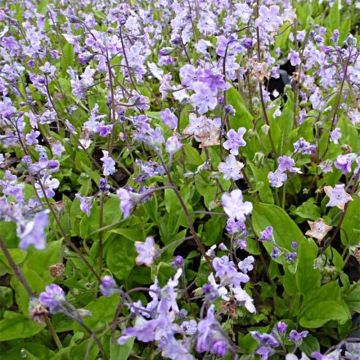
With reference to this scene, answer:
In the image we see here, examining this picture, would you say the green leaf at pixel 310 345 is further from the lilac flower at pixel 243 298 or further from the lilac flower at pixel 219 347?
the lilac flower at pixel 219 347

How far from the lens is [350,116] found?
3.13 m

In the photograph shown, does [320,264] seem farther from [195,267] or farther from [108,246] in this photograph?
[108,246]

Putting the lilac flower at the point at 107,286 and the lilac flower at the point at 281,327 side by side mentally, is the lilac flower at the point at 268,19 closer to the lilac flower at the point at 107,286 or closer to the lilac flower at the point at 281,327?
the lilac flower at the point at 281,327

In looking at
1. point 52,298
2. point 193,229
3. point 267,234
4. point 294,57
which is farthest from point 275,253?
point 294,57

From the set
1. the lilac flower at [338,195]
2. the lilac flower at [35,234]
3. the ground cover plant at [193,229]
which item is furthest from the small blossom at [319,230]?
the lilac flower at [35,234]

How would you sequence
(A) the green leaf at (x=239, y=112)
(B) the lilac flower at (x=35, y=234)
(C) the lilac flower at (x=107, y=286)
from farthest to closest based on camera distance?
(A) the green leaf at (x=239, y=112)
(C) the lilac flower at (x=107, y=286)
(B) the lilac flower at (x=35, y=234)

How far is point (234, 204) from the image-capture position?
1.72 metres

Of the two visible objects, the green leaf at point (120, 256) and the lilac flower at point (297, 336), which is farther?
the green leaf at point (120, 256)

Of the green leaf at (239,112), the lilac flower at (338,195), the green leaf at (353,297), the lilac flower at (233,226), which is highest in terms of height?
the green leaf at (239,112)

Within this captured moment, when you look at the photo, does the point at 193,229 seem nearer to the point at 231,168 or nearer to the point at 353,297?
the point at 231,168

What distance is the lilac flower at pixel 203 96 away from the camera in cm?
195

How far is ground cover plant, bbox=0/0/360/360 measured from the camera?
5.85 feet

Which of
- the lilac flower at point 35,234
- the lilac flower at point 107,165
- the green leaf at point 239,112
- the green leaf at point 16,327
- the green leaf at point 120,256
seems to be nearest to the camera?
the lilac flower at point 35,234

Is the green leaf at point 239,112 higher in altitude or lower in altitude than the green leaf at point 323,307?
higher
